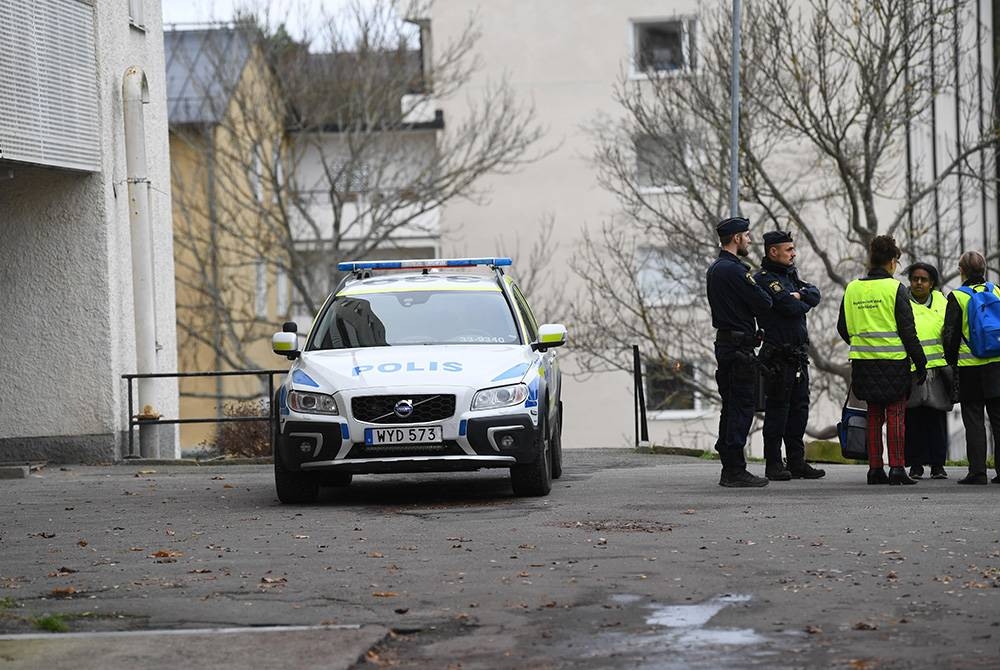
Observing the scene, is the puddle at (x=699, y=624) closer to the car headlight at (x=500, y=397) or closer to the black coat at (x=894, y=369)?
the car headlight at (x=500, y=397)

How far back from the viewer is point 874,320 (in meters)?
13.5

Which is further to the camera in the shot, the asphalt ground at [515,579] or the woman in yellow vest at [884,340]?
the woman in yellow vest at [884,340]

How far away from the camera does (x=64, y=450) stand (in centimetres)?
1930

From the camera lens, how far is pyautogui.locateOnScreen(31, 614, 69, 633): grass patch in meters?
7.48

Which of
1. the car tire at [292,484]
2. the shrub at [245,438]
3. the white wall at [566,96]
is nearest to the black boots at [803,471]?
the car tire at [292,484]

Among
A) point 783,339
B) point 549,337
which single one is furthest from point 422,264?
point 783,339

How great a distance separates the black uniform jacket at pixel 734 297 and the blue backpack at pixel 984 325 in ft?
5.81

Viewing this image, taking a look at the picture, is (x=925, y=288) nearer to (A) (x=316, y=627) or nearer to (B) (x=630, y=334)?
(A) (x=316, y=627)

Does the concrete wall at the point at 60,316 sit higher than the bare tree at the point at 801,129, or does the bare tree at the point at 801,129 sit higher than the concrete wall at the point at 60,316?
the bare tree at the point at 801,129

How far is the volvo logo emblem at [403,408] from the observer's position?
12359 mm

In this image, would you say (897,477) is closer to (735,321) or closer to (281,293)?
(735,321)

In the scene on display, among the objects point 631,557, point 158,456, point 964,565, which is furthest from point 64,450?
point 964,565

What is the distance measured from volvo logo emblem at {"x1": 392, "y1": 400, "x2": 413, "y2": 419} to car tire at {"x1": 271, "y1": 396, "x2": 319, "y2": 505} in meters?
0.98

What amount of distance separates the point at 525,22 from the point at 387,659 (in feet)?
124
